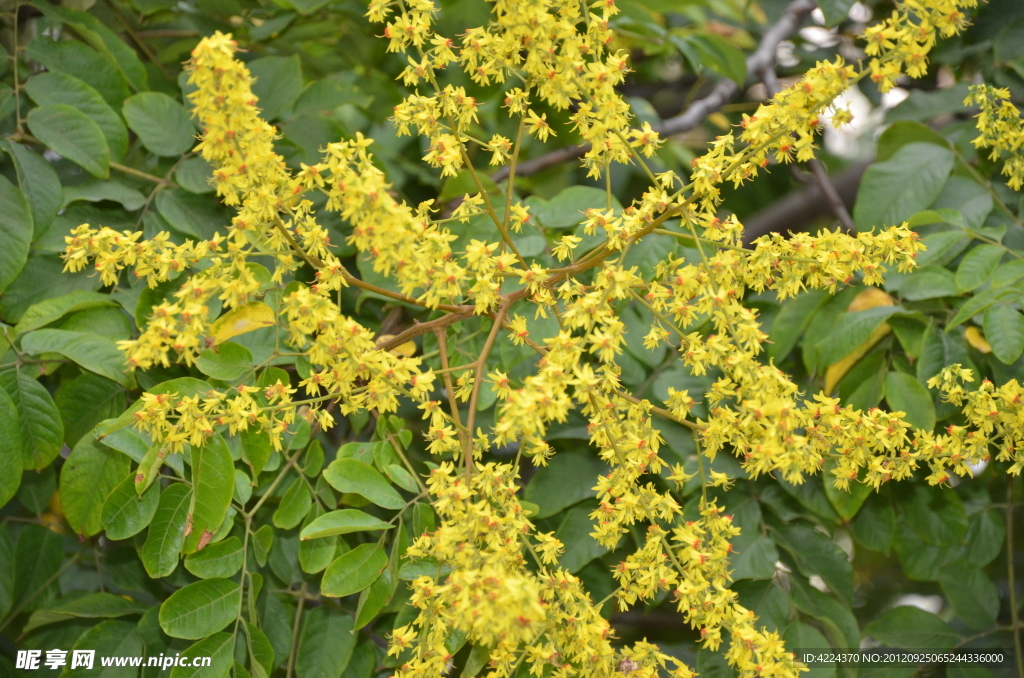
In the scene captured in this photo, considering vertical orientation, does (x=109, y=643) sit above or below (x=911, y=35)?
below

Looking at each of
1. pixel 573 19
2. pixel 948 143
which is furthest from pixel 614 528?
pixel 948 143

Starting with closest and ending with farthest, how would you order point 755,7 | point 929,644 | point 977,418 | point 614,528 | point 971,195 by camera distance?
1. point 614,528
2. point 977,418
3. point 929,644
4. point 971,195
5. point 755,7

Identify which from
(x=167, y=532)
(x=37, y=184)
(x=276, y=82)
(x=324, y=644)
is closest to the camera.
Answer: (x=167, y=532)

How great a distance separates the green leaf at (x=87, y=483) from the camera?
50.8 inches

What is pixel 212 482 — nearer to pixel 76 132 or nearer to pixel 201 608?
pixel 201 608

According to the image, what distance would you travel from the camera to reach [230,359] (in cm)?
128

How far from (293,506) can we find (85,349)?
0.44 metres

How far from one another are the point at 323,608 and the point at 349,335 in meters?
0.68

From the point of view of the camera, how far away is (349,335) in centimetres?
96

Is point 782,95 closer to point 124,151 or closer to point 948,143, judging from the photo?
point 948,143

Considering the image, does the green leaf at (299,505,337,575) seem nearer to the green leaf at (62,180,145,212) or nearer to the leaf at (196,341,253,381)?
the leaf at (196,341,253,381)

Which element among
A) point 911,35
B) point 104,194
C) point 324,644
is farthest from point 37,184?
point 911,35

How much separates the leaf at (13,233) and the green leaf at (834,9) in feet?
5.51

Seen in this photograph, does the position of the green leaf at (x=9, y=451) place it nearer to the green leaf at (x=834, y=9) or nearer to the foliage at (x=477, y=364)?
the foliage at (x=477, y=364)
